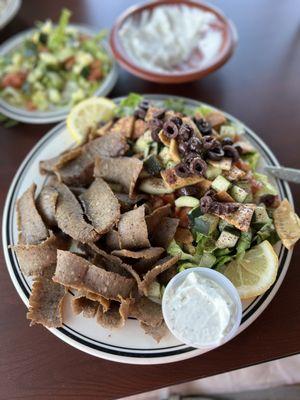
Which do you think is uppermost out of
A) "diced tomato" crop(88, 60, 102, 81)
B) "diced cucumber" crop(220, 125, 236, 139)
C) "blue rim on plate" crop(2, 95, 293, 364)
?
"diced tomato" crop(88, 60, 102, 81)

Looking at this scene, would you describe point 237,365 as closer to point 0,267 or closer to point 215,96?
point 0,267

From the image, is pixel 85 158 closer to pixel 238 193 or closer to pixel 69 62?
pixel 238 193

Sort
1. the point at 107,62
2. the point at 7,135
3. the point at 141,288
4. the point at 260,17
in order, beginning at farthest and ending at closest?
the point at 260,17
the point at 107,62
the point at 7,135
the point at 141,288

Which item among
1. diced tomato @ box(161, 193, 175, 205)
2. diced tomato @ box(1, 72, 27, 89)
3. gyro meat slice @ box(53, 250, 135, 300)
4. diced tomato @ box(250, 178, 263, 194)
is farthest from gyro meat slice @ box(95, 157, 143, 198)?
diced tomato @ box(1, 72, 27, 89)

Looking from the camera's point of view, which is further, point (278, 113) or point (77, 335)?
point (278, 113)

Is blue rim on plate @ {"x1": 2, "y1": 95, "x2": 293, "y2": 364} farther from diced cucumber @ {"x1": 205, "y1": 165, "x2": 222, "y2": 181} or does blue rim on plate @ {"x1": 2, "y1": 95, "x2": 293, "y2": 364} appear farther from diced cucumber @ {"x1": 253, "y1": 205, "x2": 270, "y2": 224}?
diced cucumber @ {"x1": 205, "y1": 165, "x2": 222, "y2": 181}

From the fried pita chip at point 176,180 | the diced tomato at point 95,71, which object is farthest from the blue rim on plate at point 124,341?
the diced tomato at point 95,71

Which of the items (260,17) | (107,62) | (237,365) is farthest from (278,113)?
(237,365)
